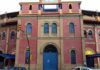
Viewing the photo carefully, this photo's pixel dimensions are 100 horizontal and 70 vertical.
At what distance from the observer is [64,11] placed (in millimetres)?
40750

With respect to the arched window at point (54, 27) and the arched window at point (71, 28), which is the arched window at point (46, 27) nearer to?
the arched window at point (54, 27)

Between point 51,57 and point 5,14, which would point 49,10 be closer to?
point 51,57

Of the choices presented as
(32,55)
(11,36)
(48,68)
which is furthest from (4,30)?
(48,68)

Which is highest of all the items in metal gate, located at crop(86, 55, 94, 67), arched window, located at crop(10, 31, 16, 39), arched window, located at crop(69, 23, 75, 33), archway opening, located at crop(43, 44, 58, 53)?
arched window, located at crop(69, 23, 75, 33)

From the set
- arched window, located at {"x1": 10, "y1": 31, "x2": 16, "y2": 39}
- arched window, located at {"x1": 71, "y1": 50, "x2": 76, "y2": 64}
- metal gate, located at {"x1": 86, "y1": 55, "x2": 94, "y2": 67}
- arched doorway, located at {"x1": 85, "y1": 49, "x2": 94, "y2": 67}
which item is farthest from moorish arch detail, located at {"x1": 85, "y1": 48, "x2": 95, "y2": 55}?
arched window, located at {"x1": 10, "y1": 31, "x2": 16, "y2": 39}

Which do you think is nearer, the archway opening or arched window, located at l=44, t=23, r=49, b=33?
the archway opening

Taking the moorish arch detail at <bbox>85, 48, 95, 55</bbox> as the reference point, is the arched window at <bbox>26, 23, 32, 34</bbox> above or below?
above

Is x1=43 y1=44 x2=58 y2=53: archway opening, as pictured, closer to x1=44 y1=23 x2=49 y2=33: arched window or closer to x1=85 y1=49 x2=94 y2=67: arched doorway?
x1=44 y1=23 x2=49 y2=33: arched window

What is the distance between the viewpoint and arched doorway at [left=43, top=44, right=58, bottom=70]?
128ft

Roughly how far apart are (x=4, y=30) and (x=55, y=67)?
15.2 metres

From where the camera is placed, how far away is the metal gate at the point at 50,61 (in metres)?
38.9

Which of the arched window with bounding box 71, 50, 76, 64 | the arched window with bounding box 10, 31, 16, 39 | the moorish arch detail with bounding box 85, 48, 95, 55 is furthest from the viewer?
the arched window with bounding box 10, 31, 16, 39

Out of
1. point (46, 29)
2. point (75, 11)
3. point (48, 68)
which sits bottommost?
point (48, 68)

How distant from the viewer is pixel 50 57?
3950 cm
